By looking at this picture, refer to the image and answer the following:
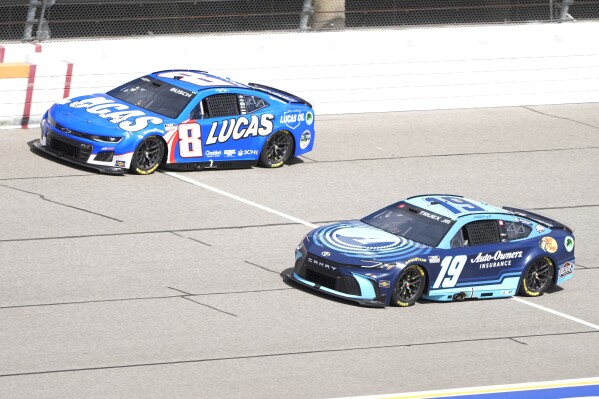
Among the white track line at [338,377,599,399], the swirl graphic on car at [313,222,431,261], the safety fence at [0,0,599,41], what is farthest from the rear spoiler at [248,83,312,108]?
the white track line at [338,377,599,399]

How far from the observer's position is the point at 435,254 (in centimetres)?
1262

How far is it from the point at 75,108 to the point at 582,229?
299 inches

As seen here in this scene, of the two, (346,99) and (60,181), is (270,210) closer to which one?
(60,181)

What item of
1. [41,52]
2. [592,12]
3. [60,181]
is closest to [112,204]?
[60,181]

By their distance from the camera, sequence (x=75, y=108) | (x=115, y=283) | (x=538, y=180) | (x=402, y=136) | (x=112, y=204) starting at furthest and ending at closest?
(x=402, y=136), (x=538, y=180), (x=75, y=108), (x=112, y=204), (x=115, y=283)

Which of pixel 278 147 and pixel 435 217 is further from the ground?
pixel 435 217

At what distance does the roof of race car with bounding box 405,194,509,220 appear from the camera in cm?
1330

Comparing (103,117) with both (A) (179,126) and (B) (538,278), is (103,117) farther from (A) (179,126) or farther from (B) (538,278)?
(B) (538,278)

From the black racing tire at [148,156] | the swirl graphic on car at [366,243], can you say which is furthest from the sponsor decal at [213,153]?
the swirl graphic on car at [366,243]

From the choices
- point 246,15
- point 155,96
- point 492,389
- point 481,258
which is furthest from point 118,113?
point 492,389

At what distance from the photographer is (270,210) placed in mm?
15727

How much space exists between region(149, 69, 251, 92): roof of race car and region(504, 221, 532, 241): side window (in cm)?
567

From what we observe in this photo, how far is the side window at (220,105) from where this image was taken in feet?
55.5

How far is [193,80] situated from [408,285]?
630cm
